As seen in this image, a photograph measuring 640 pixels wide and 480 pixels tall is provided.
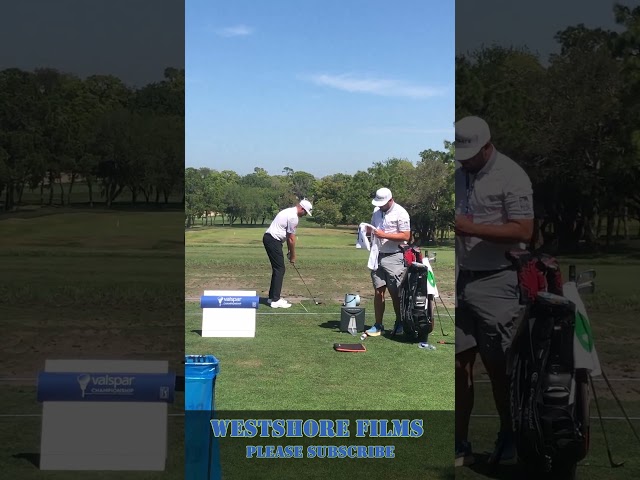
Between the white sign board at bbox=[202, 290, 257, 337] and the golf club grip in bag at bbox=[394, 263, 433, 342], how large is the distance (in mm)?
989

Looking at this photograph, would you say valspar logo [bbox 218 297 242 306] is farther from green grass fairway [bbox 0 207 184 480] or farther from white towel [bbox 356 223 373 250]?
white towel [bbox 356 223 373 250]

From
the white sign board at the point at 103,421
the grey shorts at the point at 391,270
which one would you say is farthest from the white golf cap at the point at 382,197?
the white sign board at the point at 103,421

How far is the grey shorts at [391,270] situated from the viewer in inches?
203

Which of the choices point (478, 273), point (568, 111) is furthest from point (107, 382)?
point (568, 111)

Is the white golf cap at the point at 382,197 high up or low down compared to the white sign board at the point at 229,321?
up

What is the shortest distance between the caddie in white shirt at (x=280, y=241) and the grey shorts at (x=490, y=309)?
2.87 meters

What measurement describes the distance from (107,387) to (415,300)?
2.72 metres

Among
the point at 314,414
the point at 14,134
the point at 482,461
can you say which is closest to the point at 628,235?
the point at 482,461

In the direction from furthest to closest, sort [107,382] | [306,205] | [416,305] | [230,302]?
[306,205], [416,305], [230,302], [107,382]

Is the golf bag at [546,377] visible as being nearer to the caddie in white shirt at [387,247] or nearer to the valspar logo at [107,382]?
the valspar logo at [107,382]

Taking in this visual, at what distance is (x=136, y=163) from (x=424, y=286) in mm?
2334

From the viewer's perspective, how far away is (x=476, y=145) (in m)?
2.60

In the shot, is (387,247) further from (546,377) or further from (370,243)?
(546,377)

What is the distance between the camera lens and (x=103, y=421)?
2.63 metres
